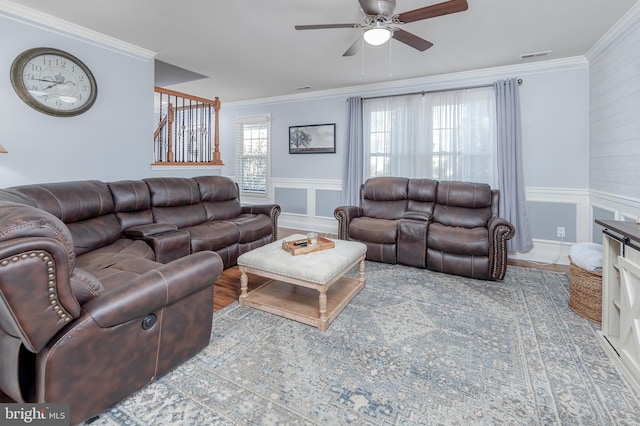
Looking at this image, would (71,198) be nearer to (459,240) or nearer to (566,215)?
(459,240)

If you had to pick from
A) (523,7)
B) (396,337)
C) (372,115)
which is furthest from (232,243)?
Result: (523,7)

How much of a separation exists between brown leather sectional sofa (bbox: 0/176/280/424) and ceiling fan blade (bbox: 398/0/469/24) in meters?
2.15

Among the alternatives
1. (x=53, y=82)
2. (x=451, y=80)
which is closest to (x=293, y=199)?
(x=451, y=80)

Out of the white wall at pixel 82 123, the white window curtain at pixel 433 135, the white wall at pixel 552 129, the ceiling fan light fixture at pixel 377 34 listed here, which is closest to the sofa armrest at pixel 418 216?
the white window curtain at pixel 433 135

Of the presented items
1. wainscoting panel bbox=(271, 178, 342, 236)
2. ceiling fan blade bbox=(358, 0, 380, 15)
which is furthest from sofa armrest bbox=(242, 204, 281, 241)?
ceiling fan blade bbox=(358, 0, 380, 15)

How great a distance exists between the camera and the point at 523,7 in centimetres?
261

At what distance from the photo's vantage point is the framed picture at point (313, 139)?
5.51m

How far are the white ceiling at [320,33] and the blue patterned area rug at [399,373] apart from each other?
253cm

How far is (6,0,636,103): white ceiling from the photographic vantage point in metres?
2.65

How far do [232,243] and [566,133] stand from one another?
4.26 m

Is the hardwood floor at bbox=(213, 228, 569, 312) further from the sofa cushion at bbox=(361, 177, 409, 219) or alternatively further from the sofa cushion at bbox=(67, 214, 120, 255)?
the sofa cushion at bbox=(361, 177, 409, 219)

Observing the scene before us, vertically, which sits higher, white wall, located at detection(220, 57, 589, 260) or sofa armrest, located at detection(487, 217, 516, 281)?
white wall, located at detection(220, 57, 589, 260)

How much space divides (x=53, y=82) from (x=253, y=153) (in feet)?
12.1

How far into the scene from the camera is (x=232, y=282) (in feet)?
10.4
